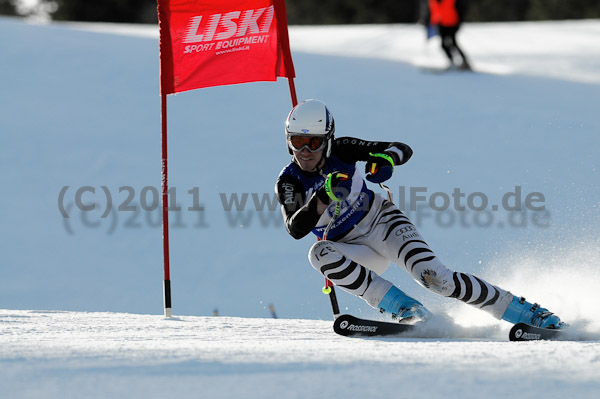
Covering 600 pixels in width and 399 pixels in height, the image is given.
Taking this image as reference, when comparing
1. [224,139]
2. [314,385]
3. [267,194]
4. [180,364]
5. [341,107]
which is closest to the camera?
[314,385]

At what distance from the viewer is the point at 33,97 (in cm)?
1171

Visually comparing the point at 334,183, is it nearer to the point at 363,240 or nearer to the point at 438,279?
the point at 363,240

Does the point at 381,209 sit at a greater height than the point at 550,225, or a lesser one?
greater

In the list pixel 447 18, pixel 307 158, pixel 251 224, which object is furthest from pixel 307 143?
pixel 447 18

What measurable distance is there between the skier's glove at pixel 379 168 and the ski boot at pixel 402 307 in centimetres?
61

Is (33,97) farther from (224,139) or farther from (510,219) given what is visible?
(510,219)

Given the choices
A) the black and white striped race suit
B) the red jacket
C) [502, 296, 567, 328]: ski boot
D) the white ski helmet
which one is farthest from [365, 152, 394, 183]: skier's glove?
the red jacket

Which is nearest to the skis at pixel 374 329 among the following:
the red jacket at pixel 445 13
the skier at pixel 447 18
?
the skier at pixel 447 18

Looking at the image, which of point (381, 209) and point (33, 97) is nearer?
point (381, 209)

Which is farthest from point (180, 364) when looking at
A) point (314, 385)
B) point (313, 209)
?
point (313, 209)

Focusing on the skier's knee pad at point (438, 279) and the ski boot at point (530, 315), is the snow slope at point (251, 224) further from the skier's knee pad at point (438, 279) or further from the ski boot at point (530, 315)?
the skier's knee pad at point (438, 279)

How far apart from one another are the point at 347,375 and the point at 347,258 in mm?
1789

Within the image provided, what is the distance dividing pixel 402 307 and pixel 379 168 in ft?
2.55

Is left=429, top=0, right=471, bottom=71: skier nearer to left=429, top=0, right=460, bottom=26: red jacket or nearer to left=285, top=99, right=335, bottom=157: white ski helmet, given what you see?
left=429, top=0, right=460, bottom=26: red jacket
